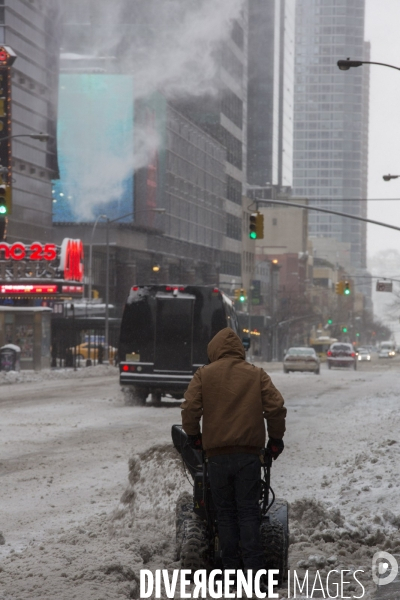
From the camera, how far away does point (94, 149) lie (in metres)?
81.8

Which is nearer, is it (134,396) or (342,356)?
(134,396)

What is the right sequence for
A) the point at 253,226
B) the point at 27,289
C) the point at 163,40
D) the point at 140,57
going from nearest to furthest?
1. the point at 253,226
2. the point at 27,289
3. the point at 140,57
4. the point at 163,40

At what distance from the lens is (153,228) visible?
86.0 meters

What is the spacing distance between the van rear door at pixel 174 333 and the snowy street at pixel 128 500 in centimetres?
312

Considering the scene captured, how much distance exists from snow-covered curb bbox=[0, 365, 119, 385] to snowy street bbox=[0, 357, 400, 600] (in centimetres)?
1881

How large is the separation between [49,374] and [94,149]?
42.7 meters

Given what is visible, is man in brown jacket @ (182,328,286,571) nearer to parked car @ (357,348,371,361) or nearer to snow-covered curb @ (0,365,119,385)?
snow-covered curb @ (0,365,119,385)

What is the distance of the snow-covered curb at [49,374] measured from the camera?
1508 inches

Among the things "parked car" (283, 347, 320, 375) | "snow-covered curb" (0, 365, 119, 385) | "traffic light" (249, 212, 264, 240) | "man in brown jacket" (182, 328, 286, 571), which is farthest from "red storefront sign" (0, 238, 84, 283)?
"man in brown jacket" (182, 328, 286, 571)

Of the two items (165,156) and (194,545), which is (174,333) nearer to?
(194,545)

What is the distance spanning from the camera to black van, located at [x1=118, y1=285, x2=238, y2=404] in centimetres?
2253

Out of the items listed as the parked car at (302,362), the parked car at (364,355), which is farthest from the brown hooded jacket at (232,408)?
the parked car at (364,355)

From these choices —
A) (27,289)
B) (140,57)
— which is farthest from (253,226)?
(140,57)

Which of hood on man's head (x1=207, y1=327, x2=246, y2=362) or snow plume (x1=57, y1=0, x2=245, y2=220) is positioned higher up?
snow plume (x1=57, y1=0, x2=245, y2=220)
